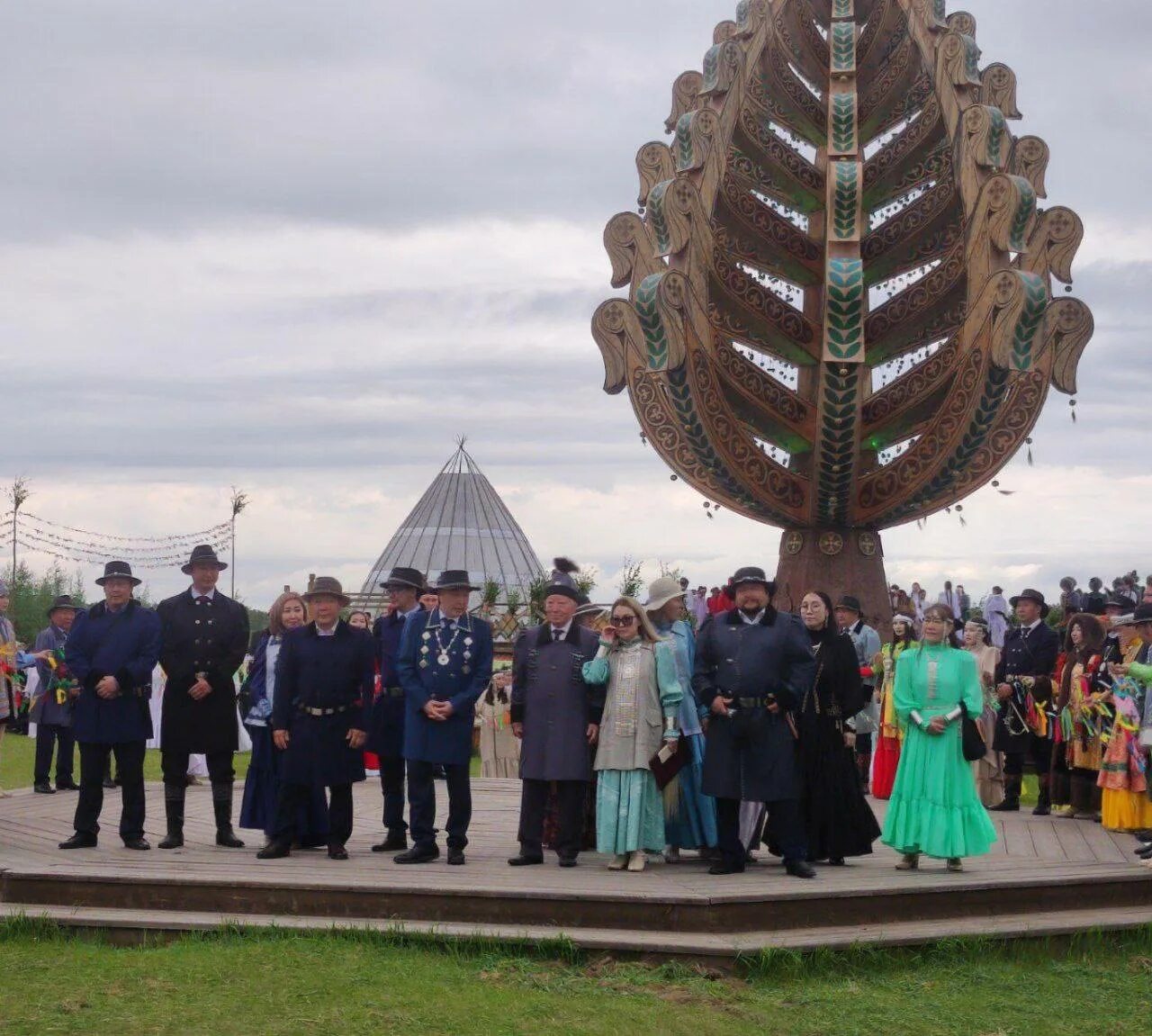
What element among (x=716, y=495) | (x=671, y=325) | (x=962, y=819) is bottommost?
(x=962, y=819)

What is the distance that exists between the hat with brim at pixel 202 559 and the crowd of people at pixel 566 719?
0.02 meters

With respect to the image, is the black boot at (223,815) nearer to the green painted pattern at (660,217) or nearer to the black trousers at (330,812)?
the black trousers at (330,812)

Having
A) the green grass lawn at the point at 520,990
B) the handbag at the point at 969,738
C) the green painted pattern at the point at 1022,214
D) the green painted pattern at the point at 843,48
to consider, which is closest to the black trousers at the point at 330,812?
the green grass lawn at the point at 520,990

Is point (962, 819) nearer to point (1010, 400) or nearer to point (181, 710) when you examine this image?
point (181, 710)

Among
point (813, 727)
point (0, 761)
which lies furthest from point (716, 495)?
point (813, 727)

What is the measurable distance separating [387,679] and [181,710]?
4.03 feet

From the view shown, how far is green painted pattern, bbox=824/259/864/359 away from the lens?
17.2 metres

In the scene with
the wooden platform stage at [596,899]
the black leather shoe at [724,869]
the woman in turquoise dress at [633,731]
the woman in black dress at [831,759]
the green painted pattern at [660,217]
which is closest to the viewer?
the wooden platform stage at [596,899]

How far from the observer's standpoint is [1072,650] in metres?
11.9

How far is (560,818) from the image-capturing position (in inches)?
354

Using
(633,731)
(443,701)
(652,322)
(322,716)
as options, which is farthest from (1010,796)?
(652,322)

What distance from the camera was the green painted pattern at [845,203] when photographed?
17625mm

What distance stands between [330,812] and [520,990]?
Result: 2.68m

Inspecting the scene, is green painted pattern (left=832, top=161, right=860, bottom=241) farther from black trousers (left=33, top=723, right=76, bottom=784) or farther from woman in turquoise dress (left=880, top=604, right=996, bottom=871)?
black trousers (left=33, top=723, right=76, bottom=784)
